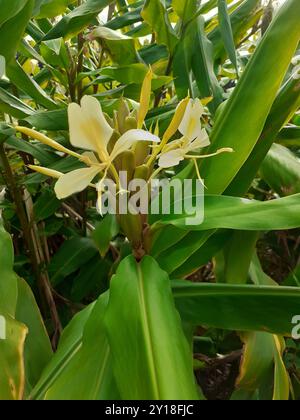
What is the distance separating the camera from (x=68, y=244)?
0.86 m

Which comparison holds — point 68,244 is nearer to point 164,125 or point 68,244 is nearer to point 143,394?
point 164,125

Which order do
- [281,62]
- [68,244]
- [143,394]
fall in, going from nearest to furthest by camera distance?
[143,394] < [281,62] < [68,244]

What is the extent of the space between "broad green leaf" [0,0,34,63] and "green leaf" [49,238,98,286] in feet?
1.21

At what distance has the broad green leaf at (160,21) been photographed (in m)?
0.75

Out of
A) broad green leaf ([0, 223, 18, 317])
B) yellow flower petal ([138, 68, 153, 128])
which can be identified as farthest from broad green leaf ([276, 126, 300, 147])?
broad green leaf ([0, 223, 18, 317])

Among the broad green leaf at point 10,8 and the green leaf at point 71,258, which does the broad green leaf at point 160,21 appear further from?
the green leaf at point 71,258

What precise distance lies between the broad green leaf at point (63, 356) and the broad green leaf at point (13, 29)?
352mm

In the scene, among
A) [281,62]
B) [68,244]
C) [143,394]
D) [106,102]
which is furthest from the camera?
[68,244]

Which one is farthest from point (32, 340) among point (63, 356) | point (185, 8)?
point (185, 8)

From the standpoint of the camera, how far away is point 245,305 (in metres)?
0.56

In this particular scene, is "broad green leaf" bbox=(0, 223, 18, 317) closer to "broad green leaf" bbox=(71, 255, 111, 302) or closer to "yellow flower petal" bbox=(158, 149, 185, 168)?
"yellow flower petal" bbox=(158, 149, 185, 168)

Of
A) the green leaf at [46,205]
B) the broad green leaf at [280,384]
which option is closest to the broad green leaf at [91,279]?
the green leaf at [46,205]
